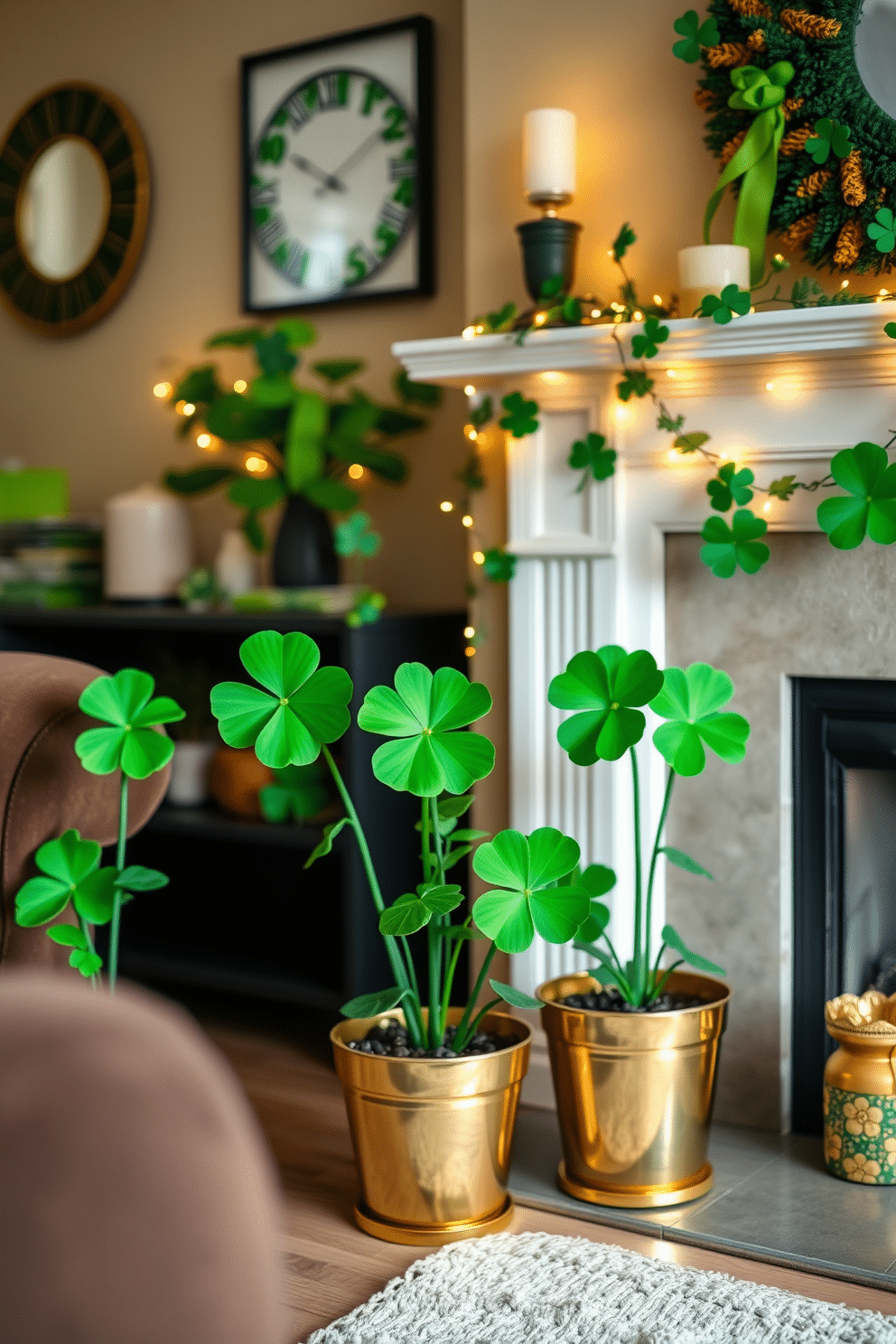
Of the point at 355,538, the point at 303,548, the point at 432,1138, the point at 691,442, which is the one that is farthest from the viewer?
the point at 303,548

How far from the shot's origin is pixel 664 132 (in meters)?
2.22

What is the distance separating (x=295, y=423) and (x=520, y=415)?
0.62m

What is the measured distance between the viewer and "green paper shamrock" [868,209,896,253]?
191cm

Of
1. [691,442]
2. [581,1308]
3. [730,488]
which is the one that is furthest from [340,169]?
[581,1308]

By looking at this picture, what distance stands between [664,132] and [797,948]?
1.33 metres

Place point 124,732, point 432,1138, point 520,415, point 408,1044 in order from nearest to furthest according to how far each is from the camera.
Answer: point 124,732, point 432,1138, point 408,1044, point 520,415

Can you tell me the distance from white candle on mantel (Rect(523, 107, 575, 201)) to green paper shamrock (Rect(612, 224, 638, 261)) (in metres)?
0.12

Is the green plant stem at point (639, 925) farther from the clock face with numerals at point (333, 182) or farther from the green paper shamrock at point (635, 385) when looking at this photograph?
the clock face with numerals at point (333, 182)

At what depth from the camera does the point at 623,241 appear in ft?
7.07

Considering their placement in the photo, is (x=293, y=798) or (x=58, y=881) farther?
(x=293, y=798)

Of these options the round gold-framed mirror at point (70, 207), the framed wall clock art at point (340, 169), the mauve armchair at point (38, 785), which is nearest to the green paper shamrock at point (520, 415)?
the framed wall clock art at point (340, 169)

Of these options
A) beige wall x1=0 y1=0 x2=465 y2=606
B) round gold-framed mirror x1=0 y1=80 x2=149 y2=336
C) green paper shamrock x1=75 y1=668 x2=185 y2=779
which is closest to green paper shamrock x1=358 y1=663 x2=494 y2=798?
green paper shamrock x1=75 y1=668 x2=185 y2=779

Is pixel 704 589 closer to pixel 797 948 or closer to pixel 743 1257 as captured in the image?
pixel 797 948

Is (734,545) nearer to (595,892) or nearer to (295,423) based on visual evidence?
(595,892)
